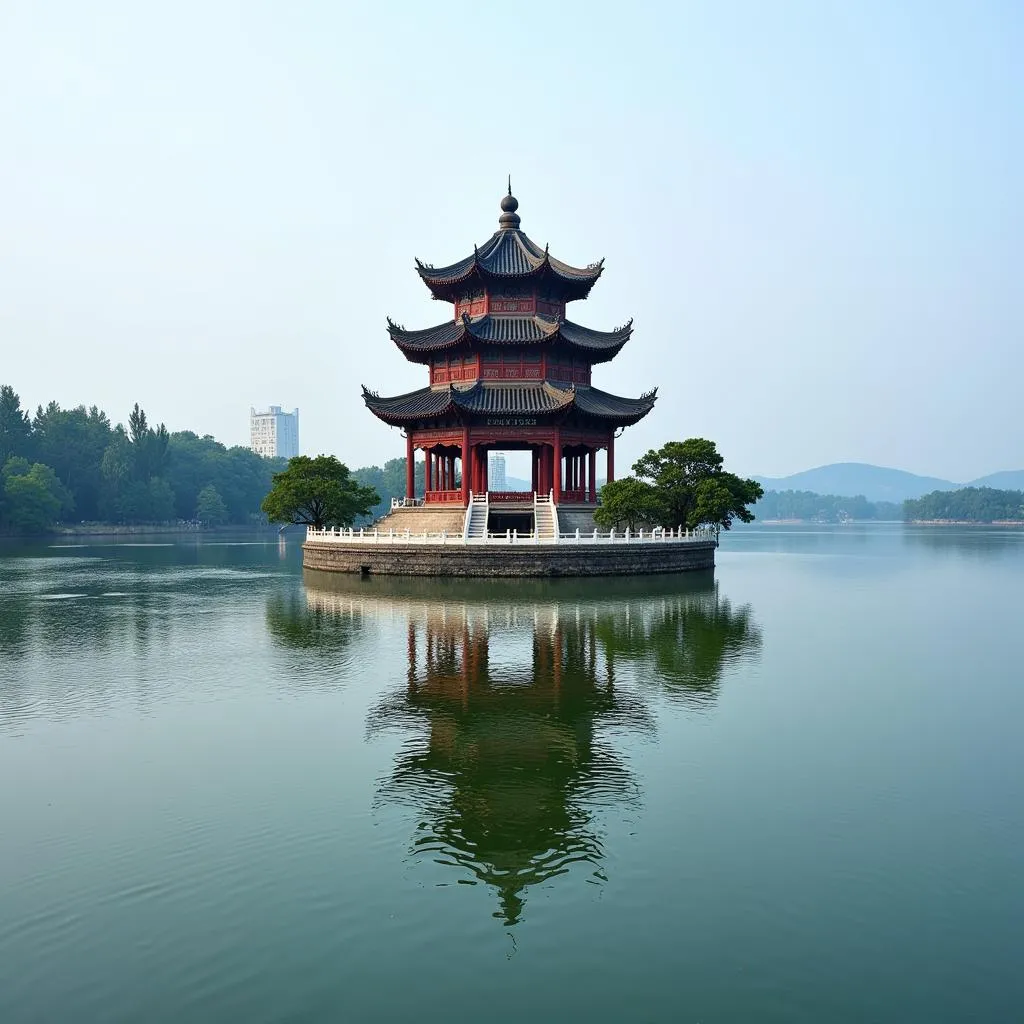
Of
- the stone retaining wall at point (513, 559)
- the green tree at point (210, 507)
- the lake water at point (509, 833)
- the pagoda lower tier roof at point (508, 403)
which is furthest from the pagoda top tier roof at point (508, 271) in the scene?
the green tree at point (210, 507)

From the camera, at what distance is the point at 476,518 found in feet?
168

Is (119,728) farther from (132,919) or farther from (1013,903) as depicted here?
(1013,903)

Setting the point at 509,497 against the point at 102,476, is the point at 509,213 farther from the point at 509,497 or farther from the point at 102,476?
the point at 102,476

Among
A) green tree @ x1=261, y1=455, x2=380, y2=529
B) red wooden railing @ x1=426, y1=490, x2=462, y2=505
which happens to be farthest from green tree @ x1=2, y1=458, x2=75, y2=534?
red wooden railing @ x1=426, y1=490, x2=462, y2=505

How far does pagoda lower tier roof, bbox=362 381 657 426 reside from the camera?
52.5m

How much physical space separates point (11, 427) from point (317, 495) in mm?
71360

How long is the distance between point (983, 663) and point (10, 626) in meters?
31.5

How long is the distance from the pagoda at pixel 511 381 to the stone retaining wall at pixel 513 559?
8502mm

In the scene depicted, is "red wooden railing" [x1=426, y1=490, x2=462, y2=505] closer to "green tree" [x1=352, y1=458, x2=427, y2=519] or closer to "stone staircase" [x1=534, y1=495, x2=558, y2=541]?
"stone staircase" [x1=534, y1=495, x2=558, y2=541]

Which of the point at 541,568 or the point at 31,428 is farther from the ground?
the point at 31,428

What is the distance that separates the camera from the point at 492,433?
54.1 metres

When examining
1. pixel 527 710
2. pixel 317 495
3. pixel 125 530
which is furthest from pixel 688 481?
pixel 125 530

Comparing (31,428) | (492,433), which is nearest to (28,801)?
(492,433)

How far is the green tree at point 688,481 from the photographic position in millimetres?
49969
